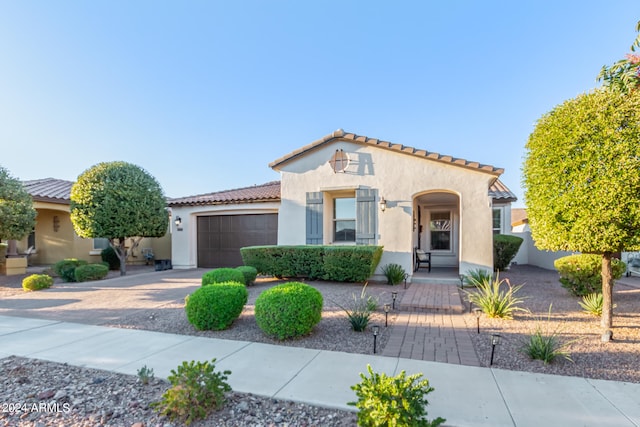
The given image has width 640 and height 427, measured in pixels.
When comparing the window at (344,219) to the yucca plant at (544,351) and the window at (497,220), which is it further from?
the window at (497,220)

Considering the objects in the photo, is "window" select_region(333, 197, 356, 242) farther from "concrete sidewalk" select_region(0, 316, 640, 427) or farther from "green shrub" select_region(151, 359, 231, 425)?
"green shrub" select_region(151, 359, 231, 425)

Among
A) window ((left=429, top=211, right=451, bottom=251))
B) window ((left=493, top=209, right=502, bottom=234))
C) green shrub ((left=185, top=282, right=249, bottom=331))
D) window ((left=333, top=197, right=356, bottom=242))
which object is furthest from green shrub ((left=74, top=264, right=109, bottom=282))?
window ((left=493, top=209, right=502, bottom=234))

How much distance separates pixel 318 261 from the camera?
9.16 meters

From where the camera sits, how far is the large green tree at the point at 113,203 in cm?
1085

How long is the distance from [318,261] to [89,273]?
881cm

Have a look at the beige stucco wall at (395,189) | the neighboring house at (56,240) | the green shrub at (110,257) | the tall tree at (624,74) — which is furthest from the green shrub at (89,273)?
the tall tree at (624,74)

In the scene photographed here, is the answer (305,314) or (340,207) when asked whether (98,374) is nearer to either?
(305,314)

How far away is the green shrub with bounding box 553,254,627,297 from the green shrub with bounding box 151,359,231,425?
8.36m

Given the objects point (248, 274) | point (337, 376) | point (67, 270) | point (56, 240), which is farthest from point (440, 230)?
point (56, 240)

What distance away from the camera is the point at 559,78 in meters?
8.51

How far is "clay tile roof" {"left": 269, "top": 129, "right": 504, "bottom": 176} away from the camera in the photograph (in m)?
9.05

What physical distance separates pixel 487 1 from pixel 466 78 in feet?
8.87

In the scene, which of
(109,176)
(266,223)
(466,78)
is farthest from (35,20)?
(466,78)

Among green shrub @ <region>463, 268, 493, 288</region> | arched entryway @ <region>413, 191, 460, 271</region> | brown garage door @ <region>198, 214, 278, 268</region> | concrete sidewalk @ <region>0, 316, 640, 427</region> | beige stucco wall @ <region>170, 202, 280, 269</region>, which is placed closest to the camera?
concrete sidewalk @ <region>0, 316, 640, 427</region>
